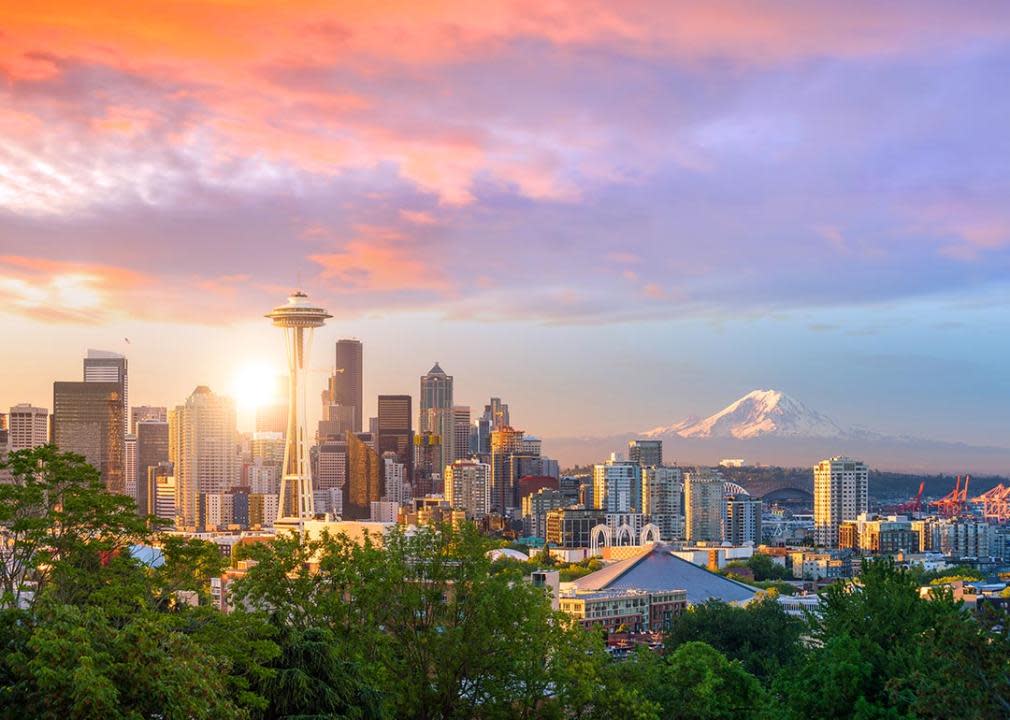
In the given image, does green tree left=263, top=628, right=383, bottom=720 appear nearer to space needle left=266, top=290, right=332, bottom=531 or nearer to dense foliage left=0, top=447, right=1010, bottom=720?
dense foliage left=0, top=447, right=1010, bottom=720

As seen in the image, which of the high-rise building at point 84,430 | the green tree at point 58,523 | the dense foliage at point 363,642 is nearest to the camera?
the dense foliage at point 363,642

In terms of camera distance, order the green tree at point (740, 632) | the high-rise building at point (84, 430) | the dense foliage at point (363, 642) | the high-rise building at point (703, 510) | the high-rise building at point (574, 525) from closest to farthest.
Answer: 1. the dense foliage at point (363, 642)
2. the green tree at point (740, 632)
3. the high-rise building at point (574, 525)
4. the high-rise building at point (703, 510)
5. the high-rise building at point (84, 430)

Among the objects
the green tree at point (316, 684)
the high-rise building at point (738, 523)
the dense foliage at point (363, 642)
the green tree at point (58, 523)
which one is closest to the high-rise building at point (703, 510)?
the high-rise building at point (738, 523)

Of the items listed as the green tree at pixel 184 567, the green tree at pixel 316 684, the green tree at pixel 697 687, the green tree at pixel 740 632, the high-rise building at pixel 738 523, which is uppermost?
the green tree at pixel 184 567

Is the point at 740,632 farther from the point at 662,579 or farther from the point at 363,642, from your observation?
the point at 662,579

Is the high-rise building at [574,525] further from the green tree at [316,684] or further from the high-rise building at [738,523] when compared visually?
the green tree at [316,684]

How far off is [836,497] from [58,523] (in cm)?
17801

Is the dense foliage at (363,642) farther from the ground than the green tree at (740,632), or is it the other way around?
the dense foliage at (363,642)

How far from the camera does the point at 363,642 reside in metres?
24.1

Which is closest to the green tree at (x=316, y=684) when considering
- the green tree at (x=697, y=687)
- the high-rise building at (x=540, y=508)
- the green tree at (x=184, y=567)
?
the green tree at (x=184, y=567)

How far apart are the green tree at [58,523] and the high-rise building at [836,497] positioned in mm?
174243

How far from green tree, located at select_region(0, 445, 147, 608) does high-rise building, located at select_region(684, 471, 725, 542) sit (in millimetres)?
177760

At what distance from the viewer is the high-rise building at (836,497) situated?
188875 mm

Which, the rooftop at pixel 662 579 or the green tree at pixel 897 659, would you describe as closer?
the green tree at pixel 897 659
